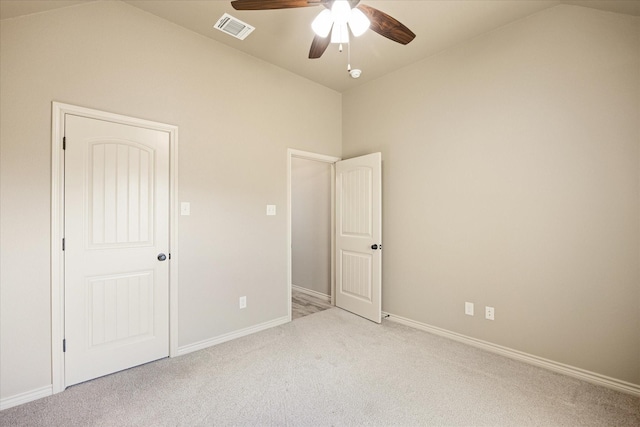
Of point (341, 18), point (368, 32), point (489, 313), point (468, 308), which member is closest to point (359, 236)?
point (468, 308)

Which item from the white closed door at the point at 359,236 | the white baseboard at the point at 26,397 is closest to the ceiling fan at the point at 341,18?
the white closed door at the point at 359,236

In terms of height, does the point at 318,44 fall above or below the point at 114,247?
above

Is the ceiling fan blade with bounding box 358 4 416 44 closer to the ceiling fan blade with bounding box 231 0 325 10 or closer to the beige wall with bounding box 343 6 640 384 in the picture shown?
the ceiling fan blade with bounding box 231 0 325 10

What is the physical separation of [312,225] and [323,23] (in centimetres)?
318

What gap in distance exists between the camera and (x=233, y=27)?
8.51 ft

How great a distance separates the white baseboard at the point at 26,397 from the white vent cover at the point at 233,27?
3153 millimetres

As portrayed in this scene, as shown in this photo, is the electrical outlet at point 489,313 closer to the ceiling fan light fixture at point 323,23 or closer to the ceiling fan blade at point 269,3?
the ceiling fan light fixture at point 323,23

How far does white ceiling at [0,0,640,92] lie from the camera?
89.5 inches

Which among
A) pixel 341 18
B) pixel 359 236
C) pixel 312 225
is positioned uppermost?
pixel 341 18

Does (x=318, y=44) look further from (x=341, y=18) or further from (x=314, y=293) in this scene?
(x=314, y=293)

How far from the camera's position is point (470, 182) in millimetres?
2848

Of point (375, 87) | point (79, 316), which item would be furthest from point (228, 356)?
point (375, 87)

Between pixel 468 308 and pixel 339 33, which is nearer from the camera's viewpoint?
pixel 339 33

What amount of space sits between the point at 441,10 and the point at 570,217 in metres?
1.99
